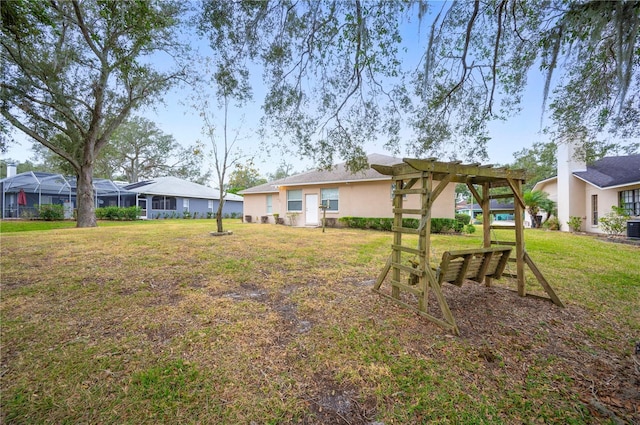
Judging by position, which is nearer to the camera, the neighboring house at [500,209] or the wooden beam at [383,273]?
the wooden beam at [383,273]

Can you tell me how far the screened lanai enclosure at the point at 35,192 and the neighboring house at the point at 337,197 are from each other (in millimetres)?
13220

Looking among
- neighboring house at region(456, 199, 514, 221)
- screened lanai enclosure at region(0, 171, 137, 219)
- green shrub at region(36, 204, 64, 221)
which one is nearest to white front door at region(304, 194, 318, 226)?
neighboring house at region(456, 199, 514, 221)

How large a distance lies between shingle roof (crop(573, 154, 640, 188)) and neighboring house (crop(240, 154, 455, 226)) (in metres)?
6.92

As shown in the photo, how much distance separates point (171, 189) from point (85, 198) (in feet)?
32.7

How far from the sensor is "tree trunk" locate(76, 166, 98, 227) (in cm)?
1275

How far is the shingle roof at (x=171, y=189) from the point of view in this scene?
2120cm

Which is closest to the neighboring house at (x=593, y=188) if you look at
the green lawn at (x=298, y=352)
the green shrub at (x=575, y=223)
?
the green shrub at (x=575, y=223)

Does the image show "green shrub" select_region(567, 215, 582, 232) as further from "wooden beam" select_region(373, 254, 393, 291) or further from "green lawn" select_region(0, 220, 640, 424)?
"wooden beam" select_region(373, 254, 393, 291)

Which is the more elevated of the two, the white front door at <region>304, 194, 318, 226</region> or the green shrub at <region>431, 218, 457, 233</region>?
the white front door at <region>304, 194, 318, 226</region>

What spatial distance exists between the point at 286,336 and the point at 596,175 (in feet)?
60.9

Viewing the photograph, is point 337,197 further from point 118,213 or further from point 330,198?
point 118,213

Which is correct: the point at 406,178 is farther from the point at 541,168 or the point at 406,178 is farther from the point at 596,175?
the point at 541,168

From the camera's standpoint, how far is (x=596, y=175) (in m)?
13.4

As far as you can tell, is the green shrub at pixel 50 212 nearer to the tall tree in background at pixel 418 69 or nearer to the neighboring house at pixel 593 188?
the tall tree in background at pixel 418 69
